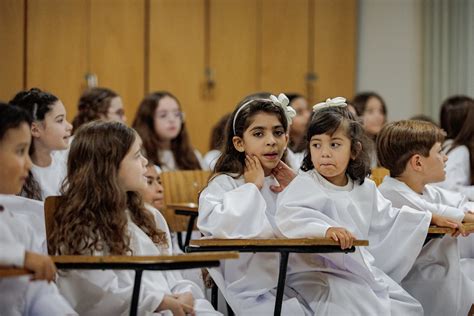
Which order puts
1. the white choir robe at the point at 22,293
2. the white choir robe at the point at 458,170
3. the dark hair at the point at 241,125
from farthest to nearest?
the white choir robe at the point at 458,170, the dark hair at the point at 241,125, the white choir robe at the point at 22,293

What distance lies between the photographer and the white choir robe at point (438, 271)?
3936 mm

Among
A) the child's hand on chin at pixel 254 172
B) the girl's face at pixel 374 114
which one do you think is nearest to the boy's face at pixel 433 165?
the child's hand on chin at pixel 254 172

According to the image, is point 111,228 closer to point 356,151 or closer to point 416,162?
point 356,151

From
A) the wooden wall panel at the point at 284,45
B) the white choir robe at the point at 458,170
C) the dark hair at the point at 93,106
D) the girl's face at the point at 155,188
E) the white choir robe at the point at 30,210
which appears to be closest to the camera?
the white choir robe at the point at 30,210

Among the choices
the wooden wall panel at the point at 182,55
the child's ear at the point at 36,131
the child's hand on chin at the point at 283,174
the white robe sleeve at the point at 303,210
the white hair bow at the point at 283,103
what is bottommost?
the white robe sleeve at the point at 303,210

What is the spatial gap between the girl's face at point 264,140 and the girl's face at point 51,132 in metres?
0.90

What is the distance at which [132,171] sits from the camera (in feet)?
10.7

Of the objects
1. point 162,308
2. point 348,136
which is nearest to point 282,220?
point 348,136

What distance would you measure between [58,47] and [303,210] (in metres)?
4.13

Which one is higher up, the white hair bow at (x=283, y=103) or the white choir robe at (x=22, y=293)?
the white hair bow at (x=283, y=103)

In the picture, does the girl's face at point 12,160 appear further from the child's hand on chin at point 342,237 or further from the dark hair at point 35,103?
the dark hair at point 35,103

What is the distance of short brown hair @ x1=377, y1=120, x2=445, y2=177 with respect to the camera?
409cm

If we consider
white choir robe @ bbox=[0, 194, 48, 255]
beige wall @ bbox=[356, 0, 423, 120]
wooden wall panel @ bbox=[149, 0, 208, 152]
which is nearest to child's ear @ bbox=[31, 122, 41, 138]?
white choir robe @ bbox=[0, 194, 48, 255]

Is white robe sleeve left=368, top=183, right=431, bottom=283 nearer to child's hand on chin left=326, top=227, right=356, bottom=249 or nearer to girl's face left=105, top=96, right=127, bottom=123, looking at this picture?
child's hand on chin left=326, top=227, right=356, bottom=249
